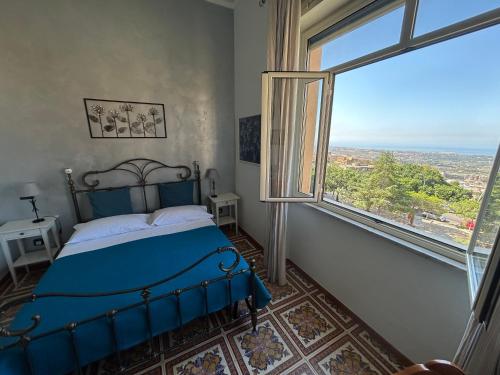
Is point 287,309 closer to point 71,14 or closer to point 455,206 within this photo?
point 455,206

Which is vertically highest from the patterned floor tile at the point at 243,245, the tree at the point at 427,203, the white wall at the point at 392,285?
the tree at the point at 427,203

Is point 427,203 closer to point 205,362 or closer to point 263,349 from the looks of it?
point 263,349

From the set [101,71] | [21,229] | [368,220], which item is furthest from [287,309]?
[101,71]

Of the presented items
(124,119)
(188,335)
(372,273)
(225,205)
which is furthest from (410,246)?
(124,119)

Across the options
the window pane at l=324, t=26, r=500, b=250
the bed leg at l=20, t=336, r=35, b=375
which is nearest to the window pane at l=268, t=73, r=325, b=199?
the window pane at l=324, t=26, r=500, b=250

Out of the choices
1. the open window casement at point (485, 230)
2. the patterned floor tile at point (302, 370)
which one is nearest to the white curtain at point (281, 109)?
the patterned floor tile at point (302, 370)

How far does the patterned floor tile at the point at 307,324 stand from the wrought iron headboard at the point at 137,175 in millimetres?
2104

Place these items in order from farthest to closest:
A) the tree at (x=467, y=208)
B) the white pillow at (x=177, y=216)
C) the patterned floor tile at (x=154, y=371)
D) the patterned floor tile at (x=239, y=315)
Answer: the white pillow at (x=177, y=216)
the patterned floor tile at (x=239, y=315)
the patterned floor tile at (x=154, y=371)
the tree at (x=467, y=208)

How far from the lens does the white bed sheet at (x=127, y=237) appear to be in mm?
2027

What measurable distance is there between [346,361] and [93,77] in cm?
394

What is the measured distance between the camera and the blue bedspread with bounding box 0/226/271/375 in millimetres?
1158

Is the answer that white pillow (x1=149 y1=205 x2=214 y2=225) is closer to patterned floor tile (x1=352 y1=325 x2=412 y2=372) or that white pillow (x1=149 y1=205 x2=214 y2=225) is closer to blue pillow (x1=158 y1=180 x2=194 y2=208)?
blue pillow (x1=158 y1=180 x2=194 y2=208)

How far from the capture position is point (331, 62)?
6.56 ft

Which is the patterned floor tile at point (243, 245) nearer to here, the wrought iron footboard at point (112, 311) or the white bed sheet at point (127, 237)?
the white bed sheet at point (127, 237)
